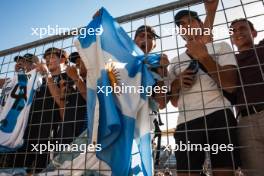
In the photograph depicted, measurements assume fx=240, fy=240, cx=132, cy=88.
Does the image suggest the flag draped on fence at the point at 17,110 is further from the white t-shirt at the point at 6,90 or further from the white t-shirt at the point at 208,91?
the white t-shirt at the point at 208,91

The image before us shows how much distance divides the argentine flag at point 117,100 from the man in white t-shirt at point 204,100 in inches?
8.4

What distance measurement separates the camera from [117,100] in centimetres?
144

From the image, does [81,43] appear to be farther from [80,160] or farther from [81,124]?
[80,160]

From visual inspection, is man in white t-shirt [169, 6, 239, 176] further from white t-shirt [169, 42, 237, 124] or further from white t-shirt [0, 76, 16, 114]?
white t-shirt [0, 76, 16, 114]

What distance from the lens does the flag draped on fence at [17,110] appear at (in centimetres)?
193

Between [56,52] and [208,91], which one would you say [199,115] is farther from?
[56,52]

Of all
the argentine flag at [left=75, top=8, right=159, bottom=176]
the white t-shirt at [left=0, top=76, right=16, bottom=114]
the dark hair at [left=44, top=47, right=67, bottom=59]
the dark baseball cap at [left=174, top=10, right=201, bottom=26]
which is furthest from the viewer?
the white t-shirt at [left=0, top=76, right=16, bottom=114]

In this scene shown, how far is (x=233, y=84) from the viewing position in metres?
1.40

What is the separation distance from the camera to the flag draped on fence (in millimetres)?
1930

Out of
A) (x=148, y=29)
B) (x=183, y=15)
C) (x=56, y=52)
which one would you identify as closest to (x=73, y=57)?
(x=56, y=52)

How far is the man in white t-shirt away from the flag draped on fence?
122cm

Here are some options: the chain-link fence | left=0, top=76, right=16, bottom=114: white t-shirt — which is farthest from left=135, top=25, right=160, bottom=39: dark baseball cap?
left=0, top=76, right=16, bottom=114: white t-shirt

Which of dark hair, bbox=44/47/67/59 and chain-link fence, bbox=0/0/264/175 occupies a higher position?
dark hair, bbox=44/47/67/59

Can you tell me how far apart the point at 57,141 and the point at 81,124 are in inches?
8.8
